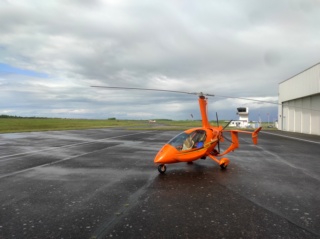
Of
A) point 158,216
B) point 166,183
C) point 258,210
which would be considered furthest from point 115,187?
point 258,210

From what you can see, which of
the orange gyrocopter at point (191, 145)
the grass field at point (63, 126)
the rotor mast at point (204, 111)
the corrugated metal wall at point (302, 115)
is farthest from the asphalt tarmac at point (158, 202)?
the grass field at point (63, 126)

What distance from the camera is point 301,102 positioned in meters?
41.6

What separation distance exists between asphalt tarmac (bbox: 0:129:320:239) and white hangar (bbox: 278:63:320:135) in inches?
1110

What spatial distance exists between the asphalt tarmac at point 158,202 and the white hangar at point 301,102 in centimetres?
2821

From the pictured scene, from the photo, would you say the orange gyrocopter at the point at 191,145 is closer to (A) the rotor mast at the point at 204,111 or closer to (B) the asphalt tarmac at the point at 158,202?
(A) the rotor mast at the point at 204,111

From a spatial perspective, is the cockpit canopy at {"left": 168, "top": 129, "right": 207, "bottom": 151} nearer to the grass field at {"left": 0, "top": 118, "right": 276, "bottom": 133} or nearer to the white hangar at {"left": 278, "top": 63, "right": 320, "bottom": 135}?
the white hangar at {"left": 278, "top": 63, "right": 320, "bottom": 135}

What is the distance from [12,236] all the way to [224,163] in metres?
8.30

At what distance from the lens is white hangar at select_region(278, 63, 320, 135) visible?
35600 mm

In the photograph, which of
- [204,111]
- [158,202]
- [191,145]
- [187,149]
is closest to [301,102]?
[204,111]

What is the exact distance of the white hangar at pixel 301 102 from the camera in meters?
35.6

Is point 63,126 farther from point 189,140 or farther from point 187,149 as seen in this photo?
point 187,149

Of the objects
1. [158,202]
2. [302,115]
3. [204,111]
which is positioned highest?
[302,115]

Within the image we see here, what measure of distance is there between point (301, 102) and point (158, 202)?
136 feet

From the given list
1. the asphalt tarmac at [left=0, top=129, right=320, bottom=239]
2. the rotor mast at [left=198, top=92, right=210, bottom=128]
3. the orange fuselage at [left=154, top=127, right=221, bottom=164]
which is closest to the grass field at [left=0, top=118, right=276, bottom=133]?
the asphalt tarmac at [left=0, top=129, right=320, bottom=239]
